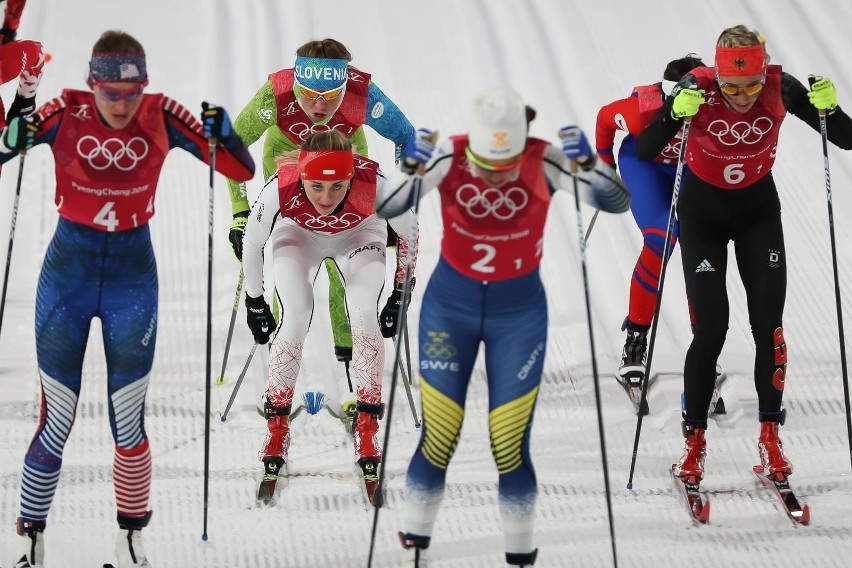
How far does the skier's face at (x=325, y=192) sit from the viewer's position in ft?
17.5

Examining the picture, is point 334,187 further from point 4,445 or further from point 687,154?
point 4,445

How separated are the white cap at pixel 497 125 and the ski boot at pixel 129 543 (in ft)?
5.90

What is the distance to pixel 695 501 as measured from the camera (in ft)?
17.4

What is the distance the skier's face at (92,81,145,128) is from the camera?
4352mm

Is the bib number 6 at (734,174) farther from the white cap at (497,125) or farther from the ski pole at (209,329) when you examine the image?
the ski pole at (209,329)

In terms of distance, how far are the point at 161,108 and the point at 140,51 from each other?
0.65ft

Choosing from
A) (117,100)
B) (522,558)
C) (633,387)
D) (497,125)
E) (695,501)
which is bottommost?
(522,558)

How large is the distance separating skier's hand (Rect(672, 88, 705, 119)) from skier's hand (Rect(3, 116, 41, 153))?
230cm

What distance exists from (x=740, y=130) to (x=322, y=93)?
1.72 metres

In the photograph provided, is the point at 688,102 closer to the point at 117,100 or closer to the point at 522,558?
the point at 522,558

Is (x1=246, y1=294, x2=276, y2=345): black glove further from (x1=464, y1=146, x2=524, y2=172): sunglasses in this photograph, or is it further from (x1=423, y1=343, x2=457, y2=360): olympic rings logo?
(x1=464, y1=146, x2=524, y2=172): sunglasses

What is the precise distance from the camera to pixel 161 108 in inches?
176

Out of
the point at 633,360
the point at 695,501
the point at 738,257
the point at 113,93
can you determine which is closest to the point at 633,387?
the point at 633,360

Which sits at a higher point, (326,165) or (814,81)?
(814,81)
